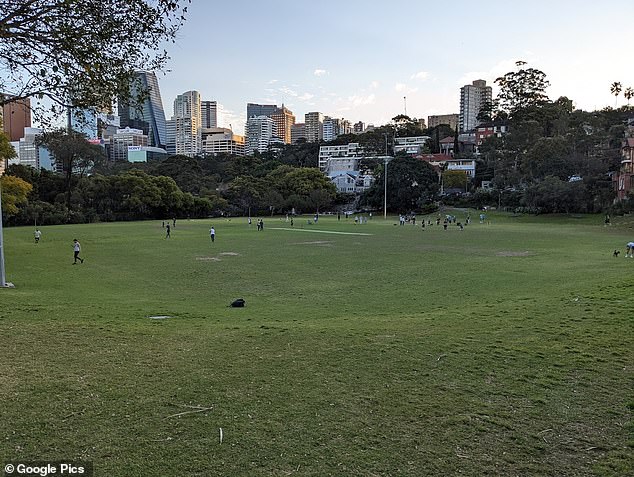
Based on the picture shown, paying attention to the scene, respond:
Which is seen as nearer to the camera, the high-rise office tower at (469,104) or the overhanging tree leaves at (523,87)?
the overhanging tree leaves at (523,87)

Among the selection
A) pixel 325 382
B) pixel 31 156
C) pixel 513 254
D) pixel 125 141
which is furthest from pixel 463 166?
pixel 125 141

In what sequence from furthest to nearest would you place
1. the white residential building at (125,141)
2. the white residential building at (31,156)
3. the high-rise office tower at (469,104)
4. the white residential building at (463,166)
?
the high-rise office tower at (469,104)
the white residential building at (125,141)
the white residential building at (463,166)
the white residential building at (31,156)

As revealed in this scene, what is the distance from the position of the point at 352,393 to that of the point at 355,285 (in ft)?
39.7

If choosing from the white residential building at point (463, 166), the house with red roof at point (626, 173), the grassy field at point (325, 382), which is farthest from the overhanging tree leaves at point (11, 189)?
the white residential building at point (463, 166)

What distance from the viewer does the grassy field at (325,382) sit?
16.1 ft

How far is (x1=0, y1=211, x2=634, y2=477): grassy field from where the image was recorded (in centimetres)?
491

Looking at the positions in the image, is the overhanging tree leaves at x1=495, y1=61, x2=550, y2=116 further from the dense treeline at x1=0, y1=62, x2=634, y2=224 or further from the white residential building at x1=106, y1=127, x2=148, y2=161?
the white residential building at x1=106, y1=127, x2=148, y2=161

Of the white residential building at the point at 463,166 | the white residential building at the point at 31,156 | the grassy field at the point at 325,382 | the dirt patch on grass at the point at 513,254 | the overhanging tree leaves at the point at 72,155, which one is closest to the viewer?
the grassy field at the point at 325,382

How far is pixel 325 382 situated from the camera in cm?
693

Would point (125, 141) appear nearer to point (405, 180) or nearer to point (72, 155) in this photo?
point (72, 155)

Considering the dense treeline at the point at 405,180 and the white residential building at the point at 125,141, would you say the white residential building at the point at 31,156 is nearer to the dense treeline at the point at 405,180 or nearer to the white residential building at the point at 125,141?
the dense treeline at the point at 405,180

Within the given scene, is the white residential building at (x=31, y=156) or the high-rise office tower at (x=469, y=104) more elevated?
the high-rise office tower at (x=469, y=104)

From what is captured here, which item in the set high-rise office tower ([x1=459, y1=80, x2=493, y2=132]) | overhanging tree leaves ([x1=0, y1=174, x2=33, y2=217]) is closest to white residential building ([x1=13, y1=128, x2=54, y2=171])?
overhanging tree leaves ([x1=0, y1=174, x2=33, y2=217])

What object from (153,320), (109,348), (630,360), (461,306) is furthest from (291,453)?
(461,306)
